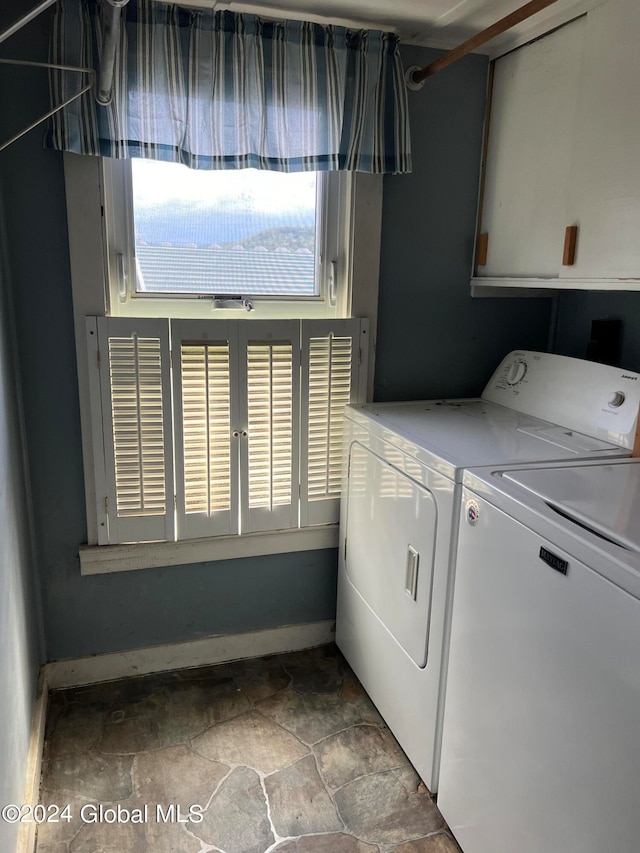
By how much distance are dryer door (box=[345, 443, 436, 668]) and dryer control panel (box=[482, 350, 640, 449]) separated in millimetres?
570

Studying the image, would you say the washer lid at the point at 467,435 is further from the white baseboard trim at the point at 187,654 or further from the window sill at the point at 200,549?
the white baseboard trim at the point at 187,654

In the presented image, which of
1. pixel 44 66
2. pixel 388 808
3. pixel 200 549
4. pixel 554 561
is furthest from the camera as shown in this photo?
pixel 200 549

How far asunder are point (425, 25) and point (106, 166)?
42.6 inches

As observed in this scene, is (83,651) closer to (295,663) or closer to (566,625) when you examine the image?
(295,663)

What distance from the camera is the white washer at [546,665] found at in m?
1.06

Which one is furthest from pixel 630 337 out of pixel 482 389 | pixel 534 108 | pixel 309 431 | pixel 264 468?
pixel 264 468

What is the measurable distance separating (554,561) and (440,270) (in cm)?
137

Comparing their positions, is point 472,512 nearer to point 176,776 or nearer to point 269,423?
point 269,423

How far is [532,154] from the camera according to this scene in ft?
6.57

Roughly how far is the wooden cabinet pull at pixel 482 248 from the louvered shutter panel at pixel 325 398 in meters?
0.48

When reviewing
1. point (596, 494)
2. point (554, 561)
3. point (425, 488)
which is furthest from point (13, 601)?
point (596, 494)

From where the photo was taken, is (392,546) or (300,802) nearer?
(300,802)

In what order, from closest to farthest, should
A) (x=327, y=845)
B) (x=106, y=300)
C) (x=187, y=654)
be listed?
(x=327, y=845) → (x=106, y=300) → (x=187, y=654)

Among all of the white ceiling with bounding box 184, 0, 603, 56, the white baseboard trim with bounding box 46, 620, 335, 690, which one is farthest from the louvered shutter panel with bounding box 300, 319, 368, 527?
the white ceiling with bounding box 184, 0, 603, 56
